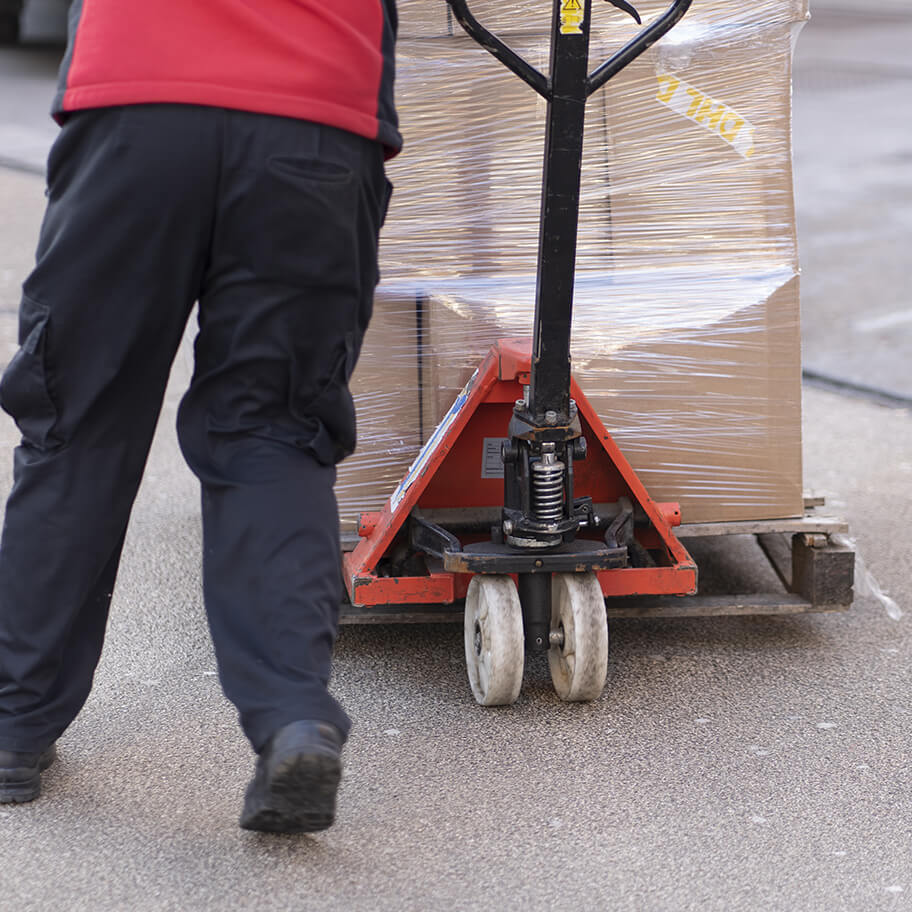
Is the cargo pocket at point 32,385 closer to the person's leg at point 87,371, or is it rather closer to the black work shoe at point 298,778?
the person's leg at point 87,371

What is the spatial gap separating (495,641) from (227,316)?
0.93 metres

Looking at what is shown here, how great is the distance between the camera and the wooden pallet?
3092mm

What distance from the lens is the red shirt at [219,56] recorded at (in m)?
2.04

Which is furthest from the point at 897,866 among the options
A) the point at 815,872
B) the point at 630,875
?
the point at 630,875

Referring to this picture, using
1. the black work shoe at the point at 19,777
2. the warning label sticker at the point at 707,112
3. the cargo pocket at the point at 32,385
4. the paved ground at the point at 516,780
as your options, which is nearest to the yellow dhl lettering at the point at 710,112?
the warning label sticker at the point at 707,112

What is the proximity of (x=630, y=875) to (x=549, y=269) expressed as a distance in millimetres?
1086

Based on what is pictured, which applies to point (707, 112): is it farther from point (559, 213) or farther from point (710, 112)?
point (559, 213)

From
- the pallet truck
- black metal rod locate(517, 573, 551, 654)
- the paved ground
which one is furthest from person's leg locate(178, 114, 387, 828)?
black metal rod locate(517, 573, 551, 654)

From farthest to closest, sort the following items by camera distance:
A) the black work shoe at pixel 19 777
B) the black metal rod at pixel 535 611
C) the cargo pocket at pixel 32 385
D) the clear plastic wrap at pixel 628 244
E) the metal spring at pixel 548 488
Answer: the clear plastic wrap at pixel 628 244
the black metal rod at pixel 535 611
the metal spring at pixel 548 488
the black work shoe at pixel 19 777
the cargo pocket at pixel 32 385

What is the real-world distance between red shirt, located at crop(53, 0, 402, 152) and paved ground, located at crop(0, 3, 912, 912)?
3.92 feet

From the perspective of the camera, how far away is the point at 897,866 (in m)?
2.32

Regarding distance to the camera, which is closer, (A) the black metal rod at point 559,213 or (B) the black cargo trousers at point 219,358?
(B) the black cargo trousers at point 219,358

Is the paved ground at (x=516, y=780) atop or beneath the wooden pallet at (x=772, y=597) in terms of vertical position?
beneath

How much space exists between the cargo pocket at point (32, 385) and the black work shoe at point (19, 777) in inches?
22.0
